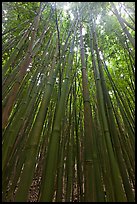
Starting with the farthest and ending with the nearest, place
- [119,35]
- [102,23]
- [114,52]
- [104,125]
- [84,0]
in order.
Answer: [114,52] < [102,23] < [119,35] < [84,0] < [104,125]

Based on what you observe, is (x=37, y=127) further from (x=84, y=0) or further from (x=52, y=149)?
(x=84, y=0)

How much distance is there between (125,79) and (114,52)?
559 millimetres

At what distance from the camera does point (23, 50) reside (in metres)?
2.60

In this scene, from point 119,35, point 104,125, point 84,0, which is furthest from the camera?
point 119,35

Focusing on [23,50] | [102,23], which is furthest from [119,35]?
[23,50]

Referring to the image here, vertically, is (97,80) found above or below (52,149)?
above

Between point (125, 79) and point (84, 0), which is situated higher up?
point (84, 0)

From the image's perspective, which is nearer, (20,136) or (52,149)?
(52,149)

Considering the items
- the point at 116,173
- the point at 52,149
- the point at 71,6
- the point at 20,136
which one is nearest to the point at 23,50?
the point at 71,6

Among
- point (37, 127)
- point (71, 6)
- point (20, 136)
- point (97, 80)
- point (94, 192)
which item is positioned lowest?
point (94, 192)

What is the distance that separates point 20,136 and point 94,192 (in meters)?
0.87

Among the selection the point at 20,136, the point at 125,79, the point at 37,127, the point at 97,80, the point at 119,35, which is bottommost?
the point at 37,127

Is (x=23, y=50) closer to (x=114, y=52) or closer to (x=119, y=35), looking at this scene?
(x=119, y=35)

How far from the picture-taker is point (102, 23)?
328cm
